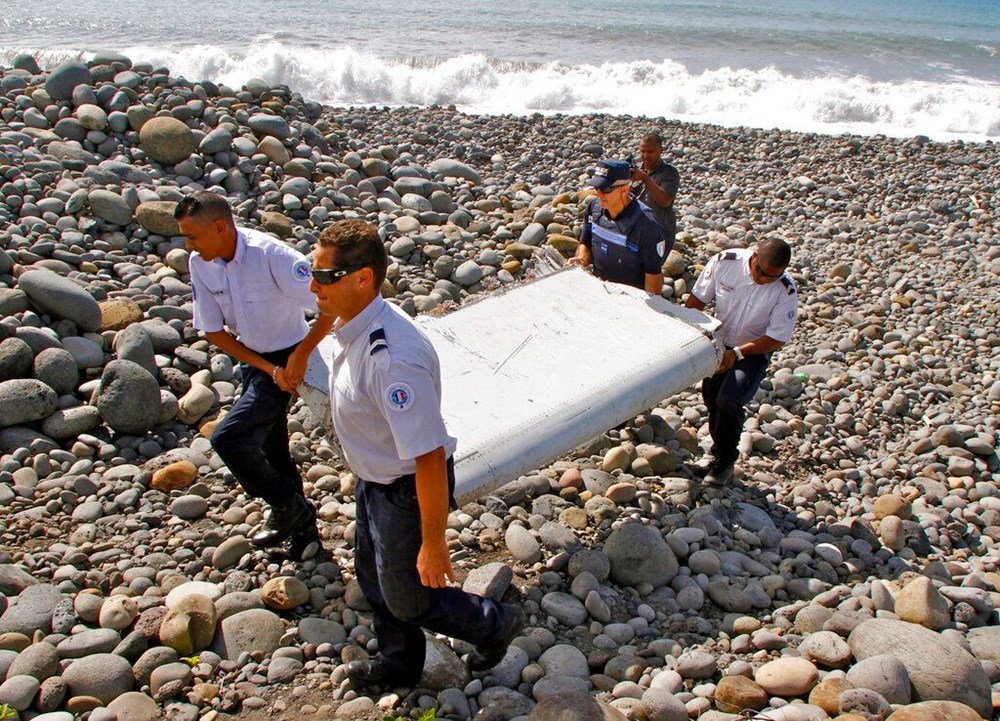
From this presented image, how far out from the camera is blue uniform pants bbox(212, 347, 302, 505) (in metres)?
3.77

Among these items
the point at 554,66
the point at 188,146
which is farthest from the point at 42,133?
the point at 554,66

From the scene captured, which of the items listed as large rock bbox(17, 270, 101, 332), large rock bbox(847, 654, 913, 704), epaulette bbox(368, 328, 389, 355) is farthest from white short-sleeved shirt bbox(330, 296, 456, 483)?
large rock bbox(17, 270, 101, 332)

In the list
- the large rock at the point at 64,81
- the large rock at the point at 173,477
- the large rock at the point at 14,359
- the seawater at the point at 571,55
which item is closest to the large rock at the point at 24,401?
the large rock at the point at 14,359

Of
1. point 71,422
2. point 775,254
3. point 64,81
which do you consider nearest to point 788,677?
point 775,254

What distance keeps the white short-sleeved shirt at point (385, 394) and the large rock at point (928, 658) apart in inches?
77.3

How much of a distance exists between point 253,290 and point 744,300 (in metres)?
2.62

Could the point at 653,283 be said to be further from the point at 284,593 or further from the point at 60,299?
the point at 60,299

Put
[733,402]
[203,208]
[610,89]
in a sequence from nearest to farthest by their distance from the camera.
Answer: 1. [203,208]
2. [733,402]
3. [610,89]

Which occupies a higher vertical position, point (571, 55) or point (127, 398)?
point (571, 55)

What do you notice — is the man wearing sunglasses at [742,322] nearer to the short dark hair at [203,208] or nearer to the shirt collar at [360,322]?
the shirt collar at [360,322]

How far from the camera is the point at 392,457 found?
288cm

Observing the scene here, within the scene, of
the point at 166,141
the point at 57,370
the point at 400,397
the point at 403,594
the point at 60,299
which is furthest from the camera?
the point at 166,141

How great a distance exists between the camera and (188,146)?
8.07 meters

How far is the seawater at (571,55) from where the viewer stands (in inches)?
714
